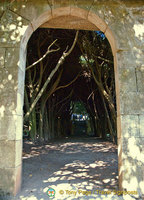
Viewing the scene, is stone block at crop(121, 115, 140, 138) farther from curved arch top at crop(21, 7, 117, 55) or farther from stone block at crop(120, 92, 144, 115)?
curved arch top at crop(21, 7, 117, 55)

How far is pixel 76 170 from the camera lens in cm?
479

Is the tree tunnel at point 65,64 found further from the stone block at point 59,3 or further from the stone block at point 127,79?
the stone block at point 127,79

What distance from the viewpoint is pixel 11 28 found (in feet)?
11.4

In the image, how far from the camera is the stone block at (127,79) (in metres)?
3.36

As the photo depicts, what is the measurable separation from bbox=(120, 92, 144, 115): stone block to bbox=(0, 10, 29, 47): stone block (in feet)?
8.00

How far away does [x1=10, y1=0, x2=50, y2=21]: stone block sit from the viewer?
353cm

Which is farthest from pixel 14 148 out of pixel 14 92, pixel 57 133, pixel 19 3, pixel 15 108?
pixel 57 133

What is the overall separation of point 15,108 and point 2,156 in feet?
3.00

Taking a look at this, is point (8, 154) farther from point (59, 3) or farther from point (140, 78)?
point (59, 3)

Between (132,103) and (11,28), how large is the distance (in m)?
2.94

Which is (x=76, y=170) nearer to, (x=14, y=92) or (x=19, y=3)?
(x=14, y=92)

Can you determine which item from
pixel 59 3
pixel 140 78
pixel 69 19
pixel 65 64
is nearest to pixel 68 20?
pixel 69 19

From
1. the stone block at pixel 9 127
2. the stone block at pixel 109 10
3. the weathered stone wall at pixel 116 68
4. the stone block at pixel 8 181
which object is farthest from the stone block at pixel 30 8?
the stone block at pixel 8 181

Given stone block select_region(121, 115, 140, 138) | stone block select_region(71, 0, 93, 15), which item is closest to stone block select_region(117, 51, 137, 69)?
stone block select_region(121, 115, 140, 138)
